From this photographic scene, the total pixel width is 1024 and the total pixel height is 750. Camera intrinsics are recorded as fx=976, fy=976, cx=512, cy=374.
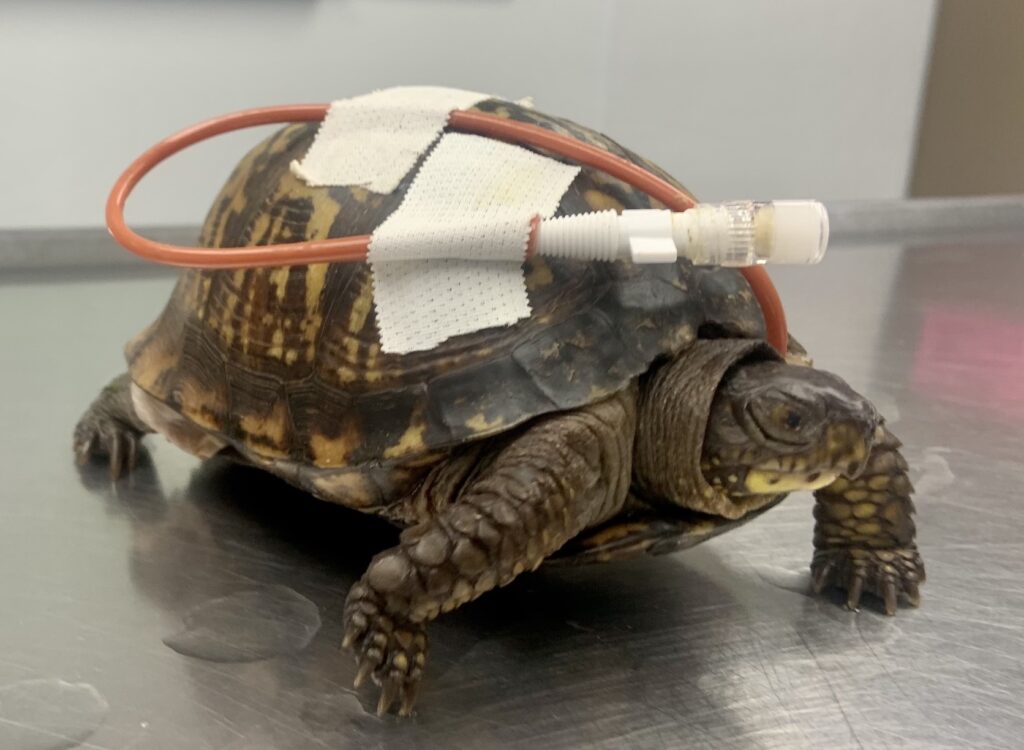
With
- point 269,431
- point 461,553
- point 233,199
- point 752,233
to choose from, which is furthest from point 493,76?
point 461,553

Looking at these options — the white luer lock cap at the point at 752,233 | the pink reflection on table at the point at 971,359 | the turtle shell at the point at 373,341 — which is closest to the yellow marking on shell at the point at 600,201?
the turtle shell at the point at 373,341

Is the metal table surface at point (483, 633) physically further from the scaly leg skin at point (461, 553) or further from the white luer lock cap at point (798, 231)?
the white luer lock cap at point (798, 231)

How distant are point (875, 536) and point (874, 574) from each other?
46 millimetres

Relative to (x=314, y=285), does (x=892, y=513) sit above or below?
below

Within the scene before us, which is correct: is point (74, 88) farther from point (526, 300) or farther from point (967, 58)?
point (967, 58)

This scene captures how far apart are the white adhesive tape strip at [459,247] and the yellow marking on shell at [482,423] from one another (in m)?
0.09

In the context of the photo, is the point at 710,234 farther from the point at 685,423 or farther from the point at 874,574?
the point at 874,574

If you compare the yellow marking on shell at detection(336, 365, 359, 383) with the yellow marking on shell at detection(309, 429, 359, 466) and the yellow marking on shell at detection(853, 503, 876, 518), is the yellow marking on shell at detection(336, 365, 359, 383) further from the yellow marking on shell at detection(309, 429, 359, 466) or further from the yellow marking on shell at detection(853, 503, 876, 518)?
the yellow marking on shell at detection(853, 503, 876, 518)

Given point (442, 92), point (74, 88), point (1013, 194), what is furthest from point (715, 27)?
point (442, 92)

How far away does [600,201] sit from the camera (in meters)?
1.10

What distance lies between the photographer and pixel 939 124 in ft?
12.3

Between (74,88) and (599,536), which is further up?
(74,88)

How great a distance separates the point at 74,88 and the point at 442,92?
66.8 inches

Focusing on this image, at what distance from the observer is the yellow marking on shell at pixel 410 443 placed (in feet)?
3.39
